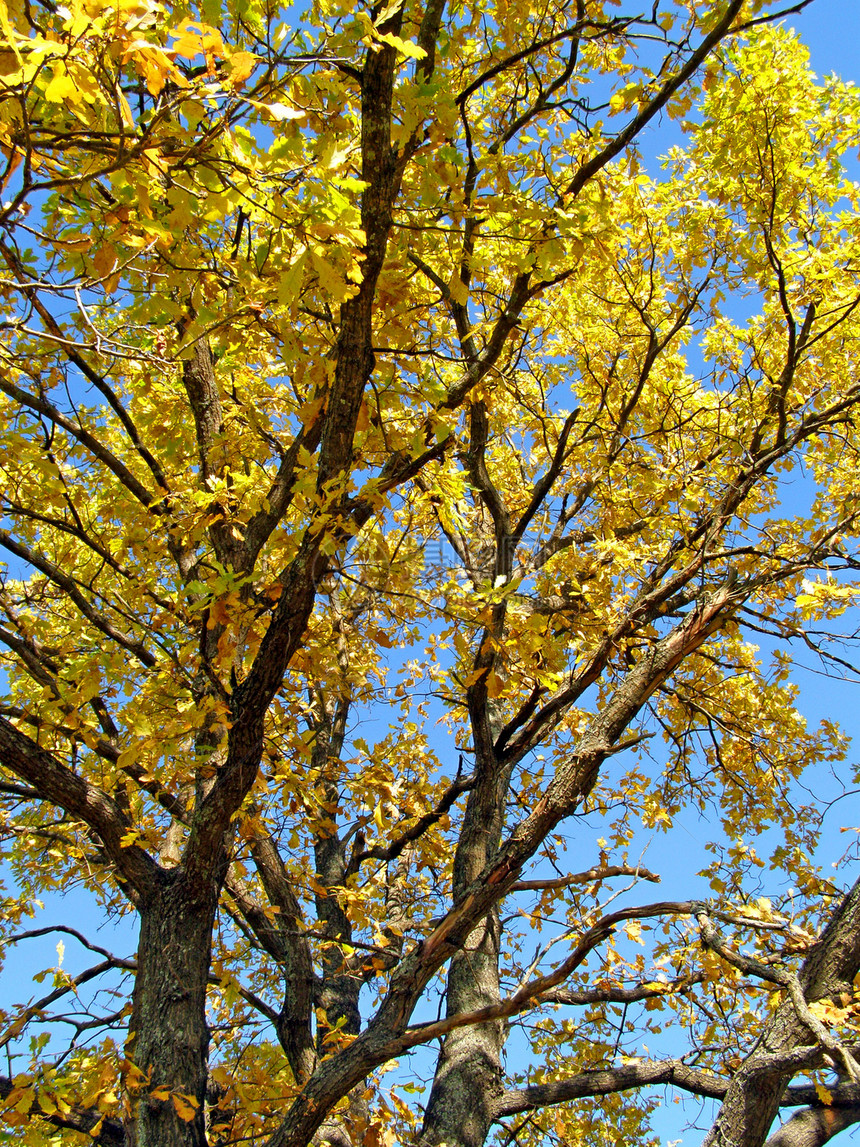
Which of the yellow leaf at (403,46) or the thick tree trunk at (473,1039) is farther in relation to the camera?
the thick tree trunk at (473,1039)

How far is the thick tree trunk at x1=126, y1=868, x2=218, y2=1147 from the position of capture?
10.7 feet

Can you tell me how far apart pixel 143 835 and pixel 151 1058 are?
105 centimetres

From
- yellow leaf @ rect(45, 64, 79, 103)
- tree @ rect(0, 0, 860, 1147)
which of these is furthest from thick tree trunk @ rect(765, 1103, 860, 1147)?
yellow leaf @ rect(45, 64, 79, 103)

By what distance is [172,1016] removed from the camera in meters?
3.51

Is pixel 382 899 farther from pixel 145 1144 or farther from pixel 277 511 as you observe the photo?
pixel 277 511

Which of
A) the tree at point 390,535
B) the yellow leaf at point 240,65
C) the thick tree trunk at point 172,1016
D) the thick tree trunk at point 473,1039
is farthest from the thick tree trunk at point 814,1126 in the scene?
the yellow leaf at point 240,65

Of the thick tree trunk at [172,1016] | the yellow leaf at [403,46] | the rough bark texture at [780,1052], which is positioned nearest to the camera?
the yellow leaf at [403,46]

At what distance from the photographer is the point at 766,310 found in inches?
231

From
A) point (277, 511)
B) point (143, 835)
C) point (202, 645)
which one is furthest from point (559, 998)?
point (277, 511)

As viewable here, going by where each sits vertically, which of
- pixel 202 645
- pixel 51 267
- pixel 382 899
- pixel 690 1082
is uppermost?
pixel 51 267

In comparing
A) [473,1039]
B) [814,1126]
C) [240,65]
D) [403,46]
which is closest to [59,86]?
[240,65]

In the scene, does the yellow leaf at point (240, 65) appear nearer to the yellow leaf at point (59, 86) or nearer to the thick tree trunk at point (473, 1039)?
the yellow leaf at point (59, 86)

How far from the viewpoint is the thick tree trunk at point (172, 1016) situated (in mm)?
3273

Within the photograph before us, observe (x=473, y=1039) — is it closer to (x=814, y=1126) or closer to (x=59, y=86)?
(x=814, y=1126)
